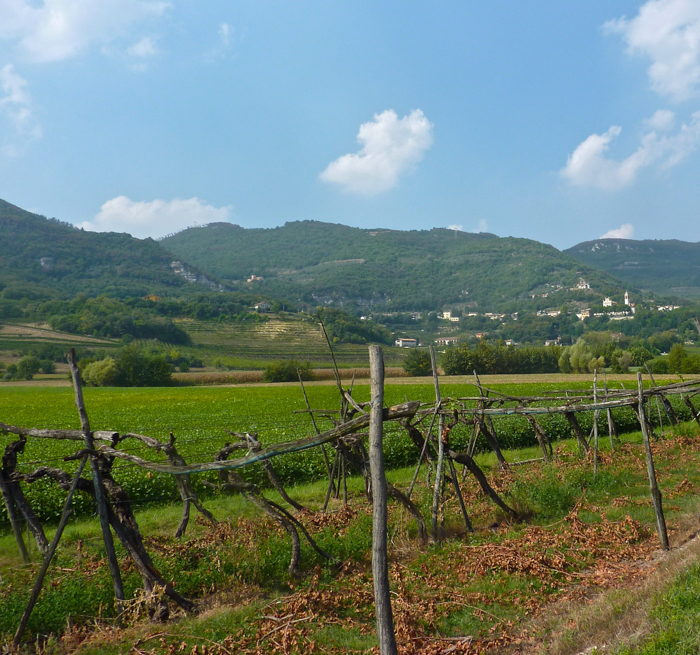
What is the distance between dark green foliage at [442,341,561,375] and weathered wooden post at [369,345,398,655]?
220 ft

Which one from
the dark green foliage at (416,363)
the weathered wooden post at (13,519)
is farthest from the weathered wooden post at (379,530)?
the dark green foliage at (416,363)

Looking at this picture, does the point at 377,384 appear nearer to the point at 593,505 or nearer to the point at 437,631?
the point at 437,631

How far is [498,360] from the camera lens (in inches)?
2980

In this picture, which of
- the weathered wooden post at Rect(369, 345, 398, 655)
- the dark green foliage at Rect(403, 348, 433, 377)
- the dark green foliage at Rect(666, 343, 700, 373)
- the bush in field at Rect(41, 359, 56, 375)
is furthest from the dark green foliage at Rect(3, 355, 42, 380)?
the dark green foliage at Rect(666, 343, 700, 373)

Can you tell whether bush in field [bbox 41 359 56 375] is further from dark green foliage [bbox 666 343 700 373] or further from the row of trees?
dark green foliage [bbox 666 343 700 373]

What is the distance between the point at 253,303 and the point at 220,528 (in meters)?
155

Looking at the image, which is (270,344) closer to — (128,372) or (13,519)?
(128,372)

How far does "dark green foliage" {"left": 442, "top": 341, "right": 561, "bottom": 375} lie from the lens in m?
71.7

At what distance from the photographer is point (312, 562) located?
7.14m

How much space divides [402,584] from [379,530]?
7.96 ft

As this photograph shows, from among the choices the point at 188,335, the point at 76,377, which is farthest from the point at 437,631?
the point at 188,335

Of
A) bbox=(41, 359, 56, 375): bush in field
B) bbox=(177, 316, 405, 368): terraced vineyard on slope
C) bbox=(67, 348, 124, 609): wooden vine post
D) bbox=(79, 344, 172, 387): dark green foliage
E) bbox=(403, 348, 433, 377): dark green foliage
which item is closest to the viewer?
bbox=(67, 348, 124, 609): wooden vine post

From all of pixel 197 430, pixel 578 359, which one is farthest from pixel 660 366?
pixel 197 430

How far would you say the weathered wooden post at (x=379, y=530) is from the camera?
14.1ft
